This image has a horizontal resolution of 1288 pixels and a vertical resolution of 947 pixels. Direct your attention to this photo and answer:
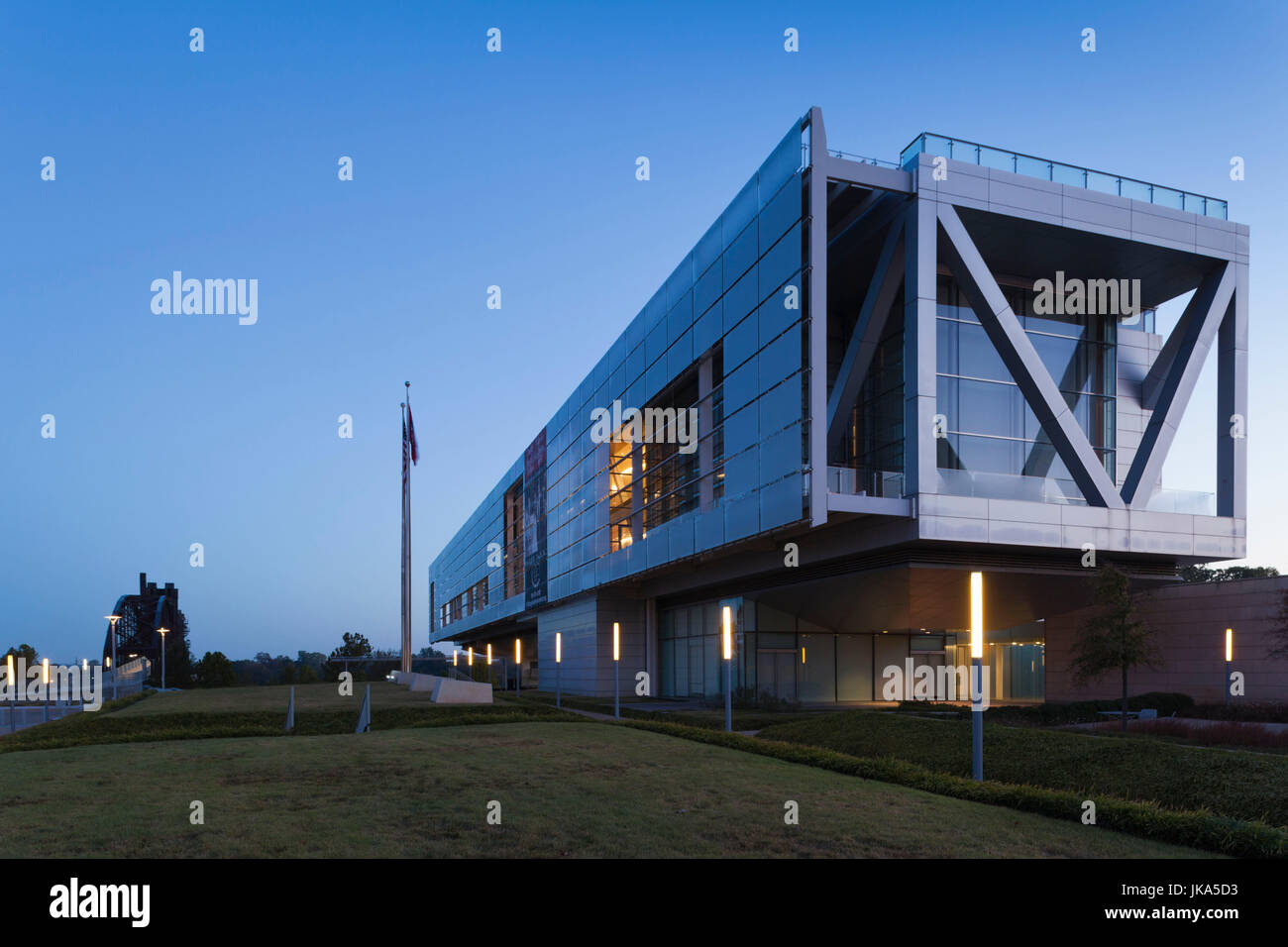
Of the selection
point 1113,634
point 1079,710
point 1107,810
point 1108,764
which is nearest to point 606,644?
point 1079,710

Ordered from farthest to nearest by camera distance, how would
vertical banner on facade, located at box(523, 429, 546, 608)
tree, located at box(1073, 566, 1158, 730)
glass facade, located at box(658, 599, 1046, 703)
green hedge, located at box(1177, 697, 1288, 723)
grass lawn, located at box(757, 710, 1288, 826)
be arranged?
1. vertical banner on facade, located at box(523, 429, 546, 608)
2. glass facade, located at box(658, 599, 1046, 703)
3. tree, located at box(1073, 566, 1158, 730)
4. green hedge, located at box(1177, 697, 1288, 723)
5. grass lawn, located at box(757, 710, 1288, 826)

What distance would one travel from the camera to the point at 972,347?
32.4 m

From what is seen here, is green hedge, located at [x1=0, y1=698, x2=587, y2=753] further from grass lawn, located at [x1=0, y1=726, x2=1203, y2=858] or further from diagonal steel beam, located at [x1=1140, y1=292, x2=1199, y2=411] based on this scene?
diagonal steel beam, located at [x1=1140, y1=292, x2=1199, y2=411]

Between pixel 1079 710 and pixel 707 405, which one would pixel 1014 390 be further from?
pixel 707 405

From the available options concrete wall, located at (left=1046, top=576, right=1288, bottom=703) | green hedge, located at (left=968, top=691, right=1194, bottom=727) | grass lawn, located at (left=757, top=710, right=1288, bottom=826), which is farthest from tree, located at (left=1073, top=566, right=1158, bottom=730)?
grass lawn, located at (left=757, top=710, right=1288, bottom=826)

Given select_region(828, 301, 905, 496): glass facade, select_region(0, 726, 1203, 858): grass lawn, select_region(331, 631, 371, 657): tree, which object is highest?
select_region(828, 301, 905, 496): glass facade

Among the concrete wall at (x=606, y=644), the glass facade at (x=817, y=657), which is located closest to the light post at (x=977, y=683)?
the glass facade at (x=817, y=657)

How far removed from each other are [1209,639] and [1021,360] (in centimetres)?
1171

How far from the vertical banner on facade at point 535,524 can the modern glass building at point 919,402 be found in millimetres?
22708

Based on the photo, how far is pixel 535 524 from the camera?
68312mm

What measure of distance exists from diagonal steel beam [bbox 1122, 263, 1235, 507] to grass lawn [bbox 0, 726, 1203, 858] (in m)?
19.2

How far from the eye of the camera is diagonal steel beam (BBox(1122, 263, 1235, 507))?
3002 cm

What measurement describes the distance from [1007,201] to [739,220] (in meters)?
9.10
